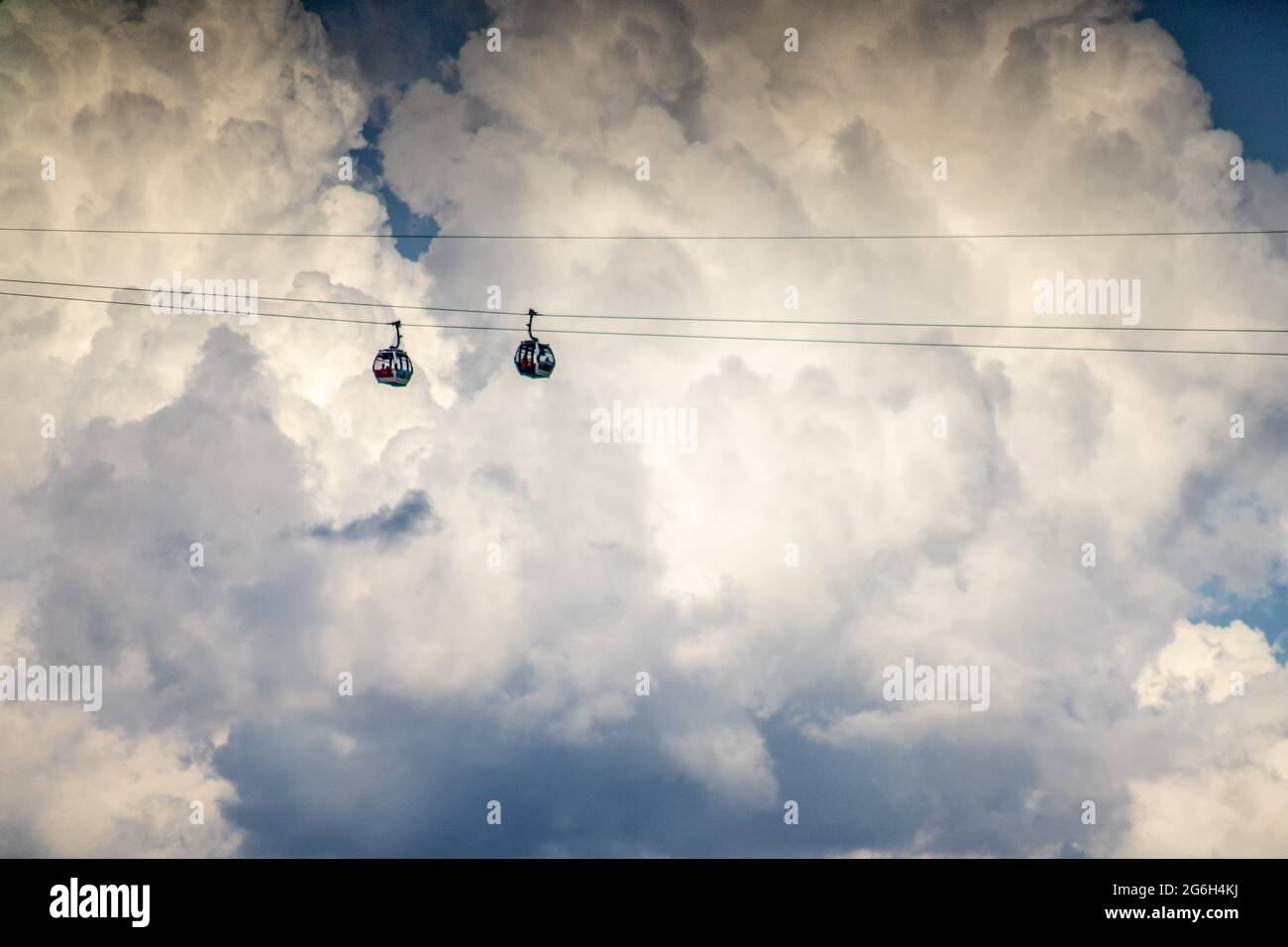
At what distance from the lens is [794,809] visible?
1313 inches
